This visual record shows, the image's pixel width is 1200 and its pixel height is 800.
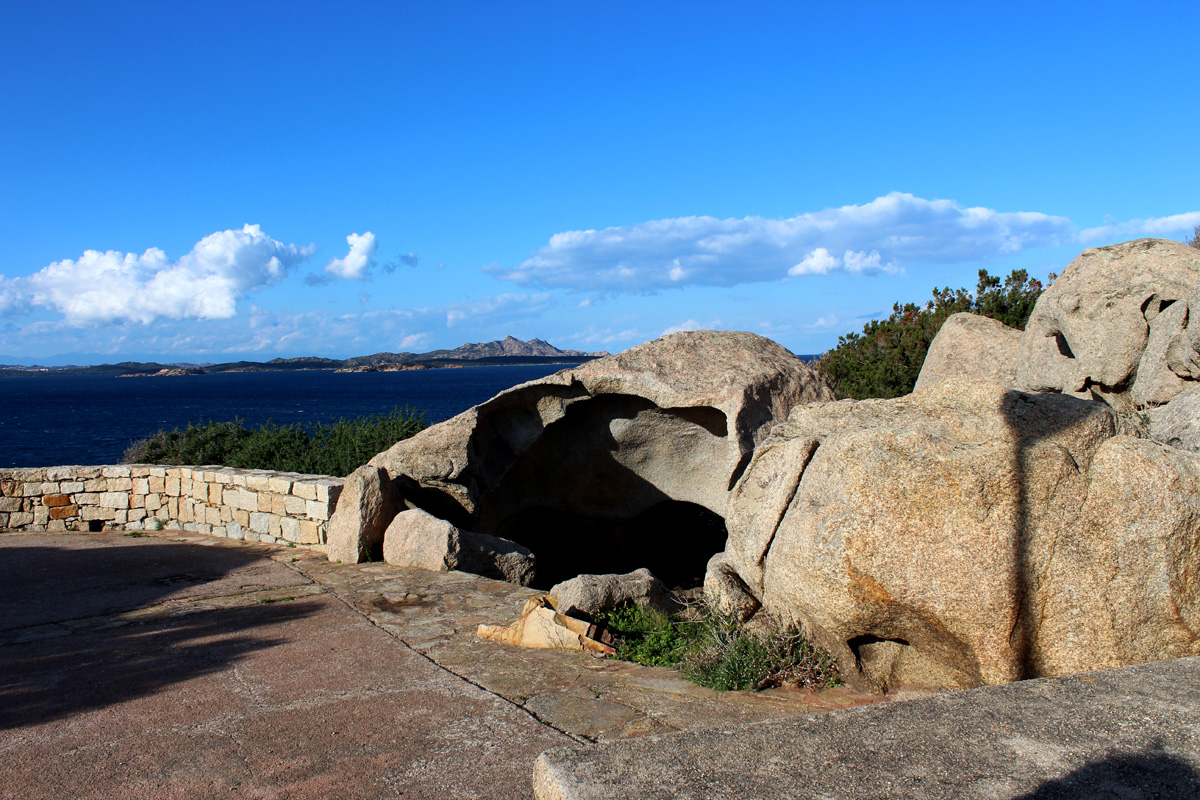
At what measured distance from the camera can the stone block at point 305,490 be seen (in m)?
10.4

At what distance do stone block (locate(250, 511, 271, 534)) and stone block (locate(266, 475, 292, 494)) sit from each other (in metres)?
0.41

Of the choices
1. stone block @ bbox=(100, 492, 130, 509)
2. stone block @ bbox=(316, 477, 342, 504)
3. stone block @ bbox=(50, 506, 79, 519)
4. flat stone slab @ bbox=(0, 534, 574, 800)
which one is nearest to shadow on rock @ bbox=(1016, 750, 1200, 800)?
flat stone slab @ bbox=(0, 534, 574, 800)

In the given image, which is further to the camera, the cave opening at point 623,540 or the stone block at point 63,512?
the stone block at point 63,512

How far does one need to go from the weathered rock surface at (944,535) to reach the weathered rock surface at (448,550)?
448cm

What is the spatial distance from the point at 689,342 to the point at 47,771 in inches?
290

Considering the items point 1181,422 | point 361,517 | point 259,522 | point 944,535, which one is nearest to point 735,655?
point 944,535

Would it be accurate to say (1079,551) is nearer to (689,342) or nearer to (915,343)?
(689,342)

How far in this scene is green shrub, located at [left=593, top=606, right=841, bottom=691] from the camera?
516 cm

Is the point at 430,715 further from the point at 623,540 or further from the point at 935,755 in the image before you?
the point at 623,540

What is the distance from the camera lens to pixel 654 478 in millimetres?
10727

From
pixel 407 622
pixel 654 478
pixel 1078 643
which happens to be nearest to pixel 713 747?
pixel 1078 643

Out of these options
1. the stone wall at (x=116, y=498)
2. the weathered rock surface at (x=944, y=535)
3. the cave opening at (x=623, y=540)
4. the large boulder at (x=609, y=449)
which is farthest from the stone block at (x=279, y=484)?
the weathered rock surface at (x=944, y=535)

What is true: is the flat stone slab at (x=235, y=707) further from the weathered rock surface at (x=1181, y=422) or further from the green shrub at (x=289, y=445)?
the green shrub at (x=289, y=445)

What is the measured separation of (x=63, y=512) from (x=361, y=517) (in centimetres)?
622
